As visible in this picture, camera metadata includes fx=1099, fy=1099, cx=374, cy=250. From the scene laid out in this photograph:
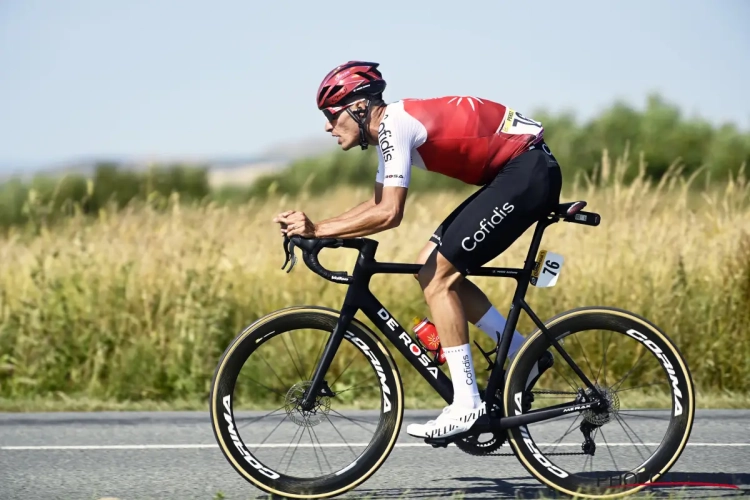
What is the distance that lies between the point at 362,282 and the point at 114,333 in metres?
5.17

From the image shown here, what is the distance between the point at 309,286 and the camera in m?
10.4

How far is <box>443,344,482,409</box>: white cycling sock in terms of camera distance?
526cm

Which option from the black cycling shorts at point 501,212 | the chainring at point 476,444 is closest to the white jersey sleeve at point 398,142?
the black cycling shorts at point 501,212

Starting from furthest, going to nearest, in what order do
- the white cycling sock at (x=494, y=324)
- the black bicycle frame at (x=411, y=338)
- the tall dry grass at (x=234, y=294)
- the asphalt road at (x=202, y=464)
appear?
the tall dry grass at (x=234, y=294) < the asphalt road at (x=202, y=464) < the white cycling sock at (x=494, y=324) < the black bicycle frame at (x=411, y=338)

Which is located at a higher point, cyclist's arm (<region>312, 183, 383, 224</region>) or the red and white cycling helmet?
the red and white cycling helmet

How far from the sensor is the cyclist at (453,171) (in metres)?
5.19

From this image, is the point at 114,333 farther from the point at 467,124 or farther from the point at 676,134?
the point at 676,134

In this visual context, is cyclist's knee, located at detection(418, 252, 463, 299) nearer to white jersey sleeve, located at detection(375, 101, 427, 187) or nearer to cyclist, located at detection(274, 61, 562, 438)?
cyclist, located at detection(274, 61, 562, 438)

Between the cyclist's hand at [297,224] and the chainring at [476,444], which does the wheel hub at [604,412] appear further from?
the cyclist's hand at [297,224]

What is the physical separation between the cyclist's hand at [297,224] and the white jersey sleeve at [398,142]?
408 millimetres

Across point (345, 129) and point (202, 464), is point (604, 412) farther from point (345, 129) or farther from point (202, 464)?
point (202, 464)

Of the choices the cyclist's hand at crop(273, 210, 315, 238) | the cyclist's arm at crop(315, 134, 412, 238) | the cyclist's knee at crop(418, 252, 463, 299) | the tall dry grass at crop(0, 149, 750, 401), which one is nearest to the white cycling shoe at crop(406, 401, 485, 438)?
the cyclist's knee at crop(418, 252, 463, 299)

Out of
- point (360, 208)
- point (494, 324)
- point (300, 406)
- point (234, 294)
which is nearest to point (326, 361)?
point (300, 406)

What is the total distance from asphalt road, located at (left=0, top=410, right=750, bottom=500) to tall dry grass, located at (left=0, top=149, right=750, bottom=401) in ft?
4.91
